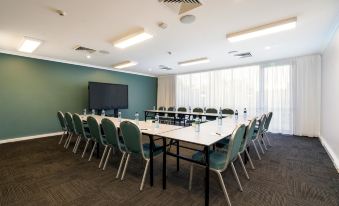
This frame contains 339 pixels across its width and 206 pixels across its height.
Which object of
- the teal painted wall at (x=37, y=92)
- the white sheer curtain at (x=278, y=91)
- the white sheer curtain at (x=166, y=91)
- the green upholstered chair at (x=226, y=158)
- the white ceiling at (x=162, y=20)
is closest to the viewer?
the green upholstered chair at (x=226, y=158)

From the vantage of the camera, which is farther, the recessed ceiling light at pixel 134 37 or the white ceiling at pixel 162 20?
the recessed ceiling light at pixel 134 37

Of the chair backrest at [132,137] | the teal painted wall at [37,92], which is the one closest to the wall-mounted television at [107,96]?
the teal painted wall at [37,92]

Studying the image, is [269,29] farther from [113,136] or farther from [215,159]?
[113,136]

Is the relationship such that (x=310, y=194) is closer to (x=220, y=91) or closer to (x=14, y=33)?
(x=220, y=91)

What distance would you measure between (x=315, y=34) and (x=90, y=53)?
5.48m

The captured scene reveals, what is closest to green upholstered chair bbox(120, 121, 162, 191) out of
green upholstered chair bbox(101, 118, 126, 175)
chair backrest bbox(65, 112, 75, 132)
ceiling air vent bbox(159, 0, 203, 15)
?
green upholstered chair bbox(101, 118, 126, 175)

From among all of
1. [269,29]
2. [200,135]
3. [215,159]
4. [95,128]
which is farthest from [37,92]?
[269,29]

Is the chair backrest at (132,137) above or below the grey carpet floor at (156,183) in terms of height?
above

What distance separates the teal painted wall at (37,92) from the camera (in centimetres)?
471

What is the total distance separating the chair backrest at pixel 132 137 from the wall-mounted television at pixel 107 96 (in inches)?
160

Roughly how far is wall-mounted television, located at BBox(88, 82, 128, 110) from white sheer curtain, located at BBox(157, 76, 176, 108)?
236 centimetres

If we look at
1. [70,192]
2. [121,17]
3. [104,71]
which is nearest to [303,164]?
[70,192]

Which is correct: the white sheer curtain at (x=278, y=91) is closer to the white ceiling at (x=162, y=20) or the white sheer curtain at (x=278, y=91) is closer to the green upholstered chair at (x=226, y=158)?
the white ceiling at (x=162, y=20)

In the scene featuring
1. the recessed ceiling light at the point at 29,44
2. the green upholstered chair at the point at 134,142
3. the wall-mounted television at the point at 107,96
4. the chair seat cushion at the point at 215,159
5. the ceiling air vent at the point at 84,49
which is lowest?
the chair seat cushion at the point at 215,159
